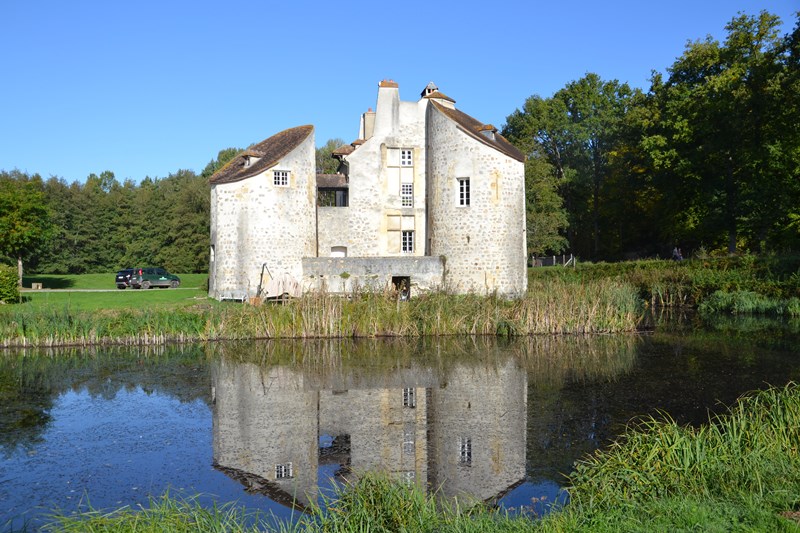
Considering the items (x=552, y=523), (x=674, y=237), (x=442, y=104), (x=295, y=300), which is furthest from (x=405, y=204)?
(x=552, y=523)

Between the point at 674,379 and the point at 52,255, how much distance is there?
4882 centimetres

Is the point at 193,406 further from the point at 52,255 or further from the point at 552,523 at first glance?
the point at 52,255

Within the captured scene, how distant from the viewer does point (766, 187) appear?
33406 mm

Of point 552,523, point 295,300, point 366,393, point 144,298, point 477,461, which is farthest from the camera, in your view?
point 144,298

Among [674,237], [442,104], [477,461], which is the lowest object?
[477,461]

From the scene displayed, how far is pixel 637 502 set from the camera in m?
7.00

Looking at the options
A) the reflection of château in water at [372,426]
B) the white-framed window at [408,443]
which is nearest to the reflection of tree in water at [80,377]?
the reflection of château in water at [372,426]

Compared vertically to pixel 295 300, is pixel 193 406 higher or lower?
lower

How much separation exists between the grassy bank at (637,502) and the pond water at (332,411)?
0.52 metres

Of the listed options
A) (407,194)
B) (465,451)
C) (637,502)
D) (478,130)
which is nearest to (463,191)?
(478,130)

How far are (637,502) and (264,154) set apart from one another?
81.4 feet

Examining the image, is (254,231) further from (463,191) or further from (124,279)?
(124,279)

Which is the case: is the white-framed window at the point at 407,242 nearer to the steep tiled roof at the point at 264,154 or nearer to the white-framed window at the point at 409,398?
the steep tiled roof at the point at 264,154

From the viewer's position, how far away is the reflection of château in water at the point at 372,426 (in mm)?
9609
